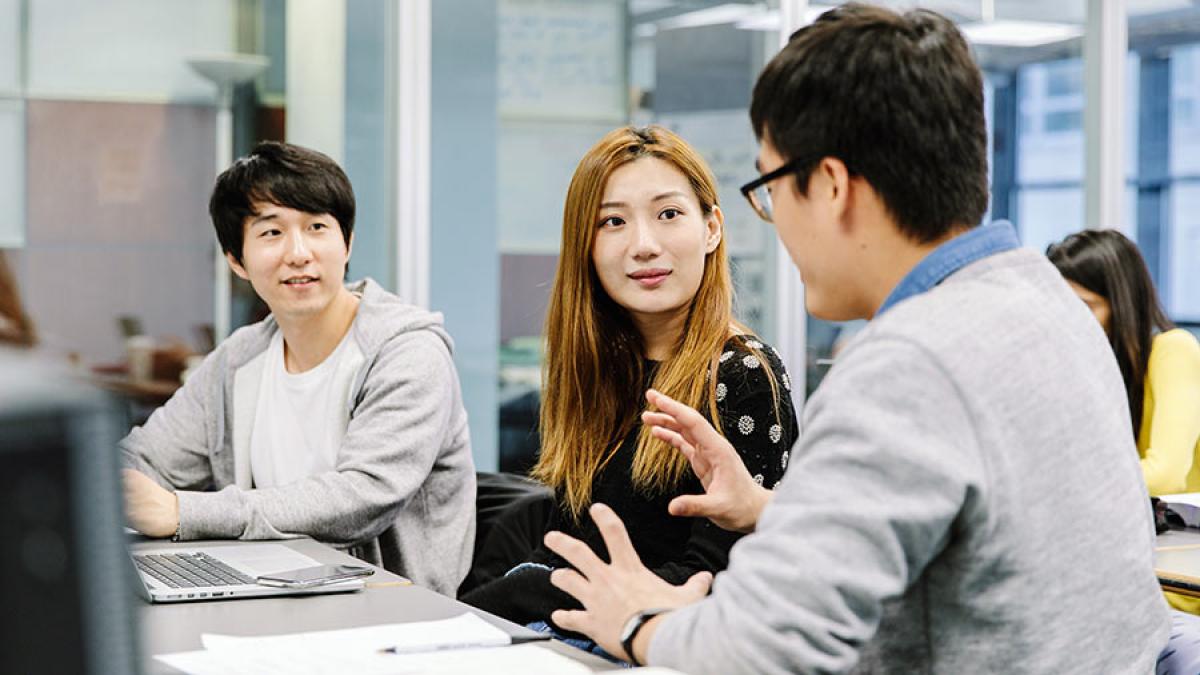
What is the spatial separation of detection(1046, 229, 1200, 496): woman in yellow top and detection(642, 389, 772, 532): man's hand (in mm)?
1868

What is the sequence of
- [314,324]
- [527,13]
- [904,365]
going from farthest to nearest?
[527,13], [314,324], [904,365]

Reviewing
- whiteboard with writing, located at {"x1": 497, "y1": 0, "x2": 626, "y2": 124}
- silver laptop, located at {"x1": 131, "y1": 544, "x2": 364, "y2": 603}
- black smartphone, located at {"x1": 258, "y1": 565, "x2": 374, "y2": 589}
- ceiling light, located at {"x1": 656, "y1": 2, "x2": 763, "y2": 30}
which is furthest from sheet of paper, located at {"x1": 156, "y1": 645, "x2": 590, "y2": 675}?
ceiling light, located at {"x1": 656, "y1": 2, "x2": 763, "y2": 30}

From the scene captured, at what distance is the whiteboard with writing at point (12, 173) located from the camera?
3928mm

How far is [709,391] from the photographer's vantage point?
6.94ft

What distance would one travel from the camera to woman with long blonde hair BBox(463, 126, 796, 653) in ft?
6.84

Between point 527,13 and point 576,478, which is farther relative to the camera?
point 527,13

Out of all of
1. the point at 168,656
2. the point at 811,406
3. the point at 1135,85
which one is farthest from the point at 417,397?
the point at 1135,85

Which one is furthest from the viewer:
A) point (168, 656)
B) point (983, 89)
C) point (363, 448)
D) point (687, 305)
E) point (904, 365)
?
point (363, 448)

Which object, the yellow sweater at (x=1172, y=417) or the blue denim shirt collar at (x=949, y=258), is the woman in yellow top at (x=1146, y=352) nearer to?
the yellow sweater at (x=1172, y=417)

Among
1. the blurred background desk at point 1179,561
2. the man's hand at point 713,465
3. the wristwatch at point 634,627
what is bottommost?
the blurred background desk at point 1179,561

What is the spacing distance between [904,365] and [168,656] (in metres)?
0.85

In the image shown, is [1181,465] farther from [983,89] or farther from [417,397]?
[983,89]

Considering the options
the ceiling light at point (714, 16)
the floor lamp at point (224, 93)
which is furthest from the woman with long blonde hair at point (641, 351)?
the ceiling light at point (714, 16)

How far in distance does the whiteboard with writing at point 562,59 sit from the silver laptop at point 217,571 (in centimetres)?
253
